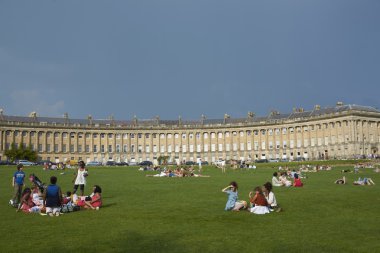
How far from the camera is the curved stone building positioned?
9869 centimetres

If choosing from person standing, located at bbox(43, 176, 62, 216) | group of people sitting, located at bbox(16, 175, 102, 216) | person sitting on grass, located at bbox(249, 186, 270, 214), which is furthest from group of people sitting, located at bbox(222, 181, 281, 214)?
person standing, located at bbox(43, 176, 62, 216)

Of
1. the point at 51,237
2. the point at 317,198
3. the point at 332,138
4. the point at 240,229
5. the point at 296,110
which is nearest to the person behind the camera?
the point at 51,237

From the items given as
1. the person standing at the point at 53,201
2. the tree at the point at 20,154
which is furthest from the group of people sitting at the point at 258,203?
the tree at the point at 20,154

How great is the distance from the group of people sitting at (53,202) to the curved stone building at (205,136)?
8507 centimetres

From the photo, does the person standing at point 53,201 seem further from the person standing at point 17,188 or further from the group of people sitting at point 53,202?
the person standing at point 17,188

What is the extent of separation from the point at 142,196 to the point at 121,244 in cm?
1101

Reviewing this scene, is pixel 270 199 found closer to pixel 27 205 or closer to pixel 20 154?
pixel 27 205

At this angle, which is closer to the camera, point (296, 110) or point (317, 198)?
point (317, 198)

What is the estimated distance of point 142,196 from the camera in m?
22.0

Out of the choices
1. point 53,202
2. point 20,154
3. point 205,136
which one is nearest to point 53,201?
point 53,202

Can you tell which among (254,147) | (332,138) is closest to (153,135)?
(254,147)

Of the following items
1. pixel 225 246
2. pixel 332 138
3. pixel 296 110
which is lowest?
pixel 225 246

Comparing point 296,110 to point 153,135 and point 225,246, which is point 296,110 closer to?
point 153,135

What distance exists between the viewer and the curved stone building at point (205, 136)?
324ft
